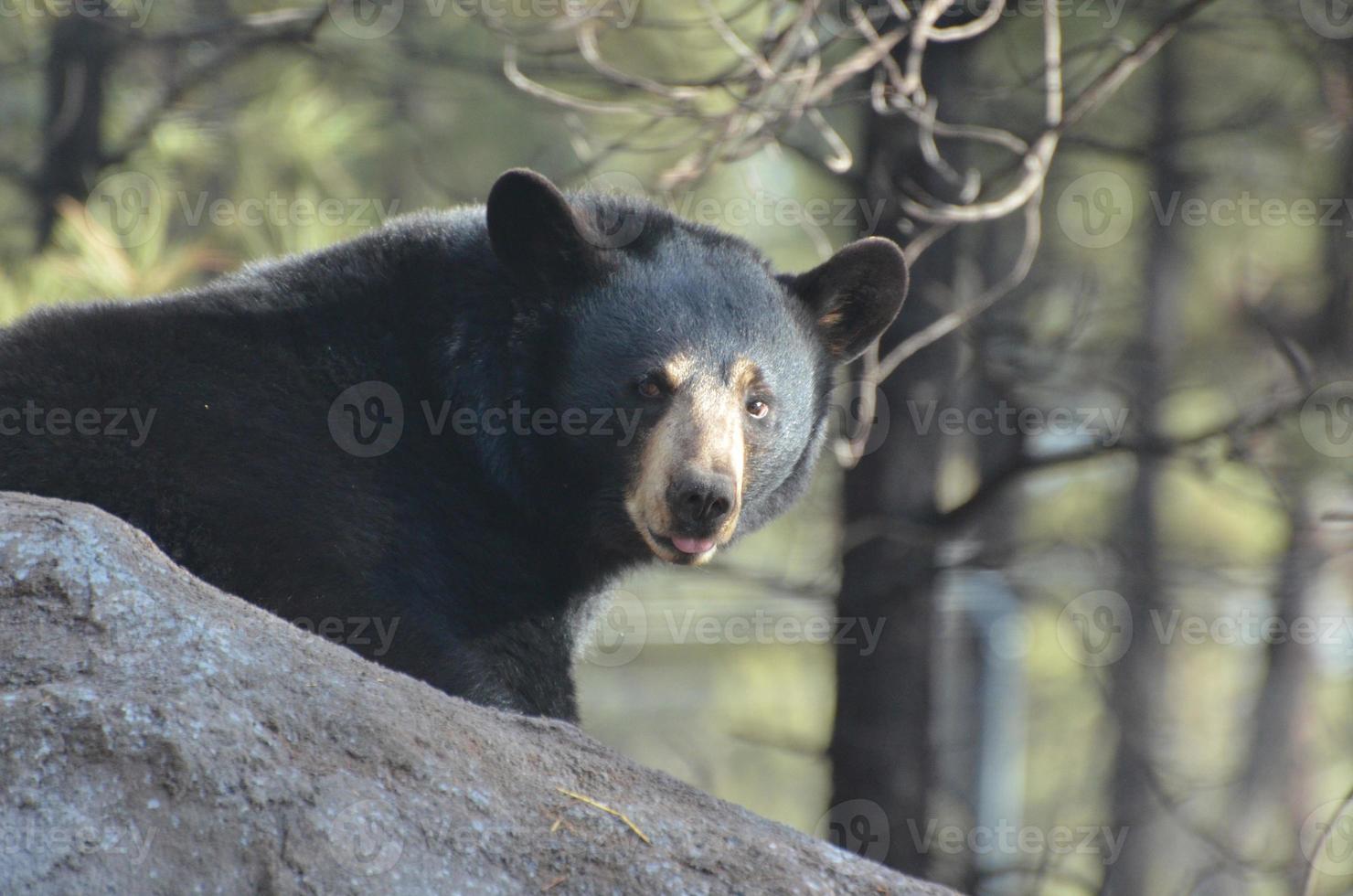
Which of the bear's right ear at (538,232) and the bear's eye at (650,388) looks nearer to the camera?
the bear's right ear at (538,232)

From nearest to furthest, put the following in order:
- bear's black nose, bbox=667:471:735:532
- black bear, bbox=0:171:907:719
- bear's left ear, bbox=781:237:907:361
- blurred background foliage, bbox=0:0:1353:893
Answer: black bear, bbox=0:171:907:719, bear's black nose, bbox=667:471:735:532, bear's left ear, bbox=781:237:907:361, blurred background foliage, bbox=0:0:1353:893

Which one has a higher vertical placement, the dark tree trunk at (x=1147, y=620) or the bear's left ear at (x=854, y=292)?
the bear's left ear at (x=854, y=292)

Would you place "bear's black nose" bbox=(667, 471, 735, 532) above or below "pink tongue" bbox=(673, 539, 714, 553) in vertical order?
above

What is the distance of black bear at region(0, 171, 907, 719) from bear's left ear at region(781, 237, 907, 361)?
0.06 feet

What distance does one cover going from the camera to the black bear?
3.55m

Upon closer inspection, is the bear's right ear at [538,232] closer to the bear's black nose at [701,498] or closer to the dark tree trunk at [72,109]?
the bear's black nose at [701,498]

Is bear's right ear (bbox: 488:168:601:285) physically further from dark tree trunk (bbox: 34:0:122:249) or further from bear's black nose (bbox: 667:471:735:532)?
dark tree trunk (bbox: 34:0:122:249)

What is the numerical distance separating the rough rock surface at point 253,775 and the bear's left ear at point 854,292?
2.27 m

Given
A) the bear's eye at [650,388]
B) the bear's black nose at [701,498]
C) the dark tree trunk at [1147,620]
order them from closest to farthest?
the bear's black nose at [701,498] → the bear's eye at [650,388] → the dark tree trunk at [1147,620]

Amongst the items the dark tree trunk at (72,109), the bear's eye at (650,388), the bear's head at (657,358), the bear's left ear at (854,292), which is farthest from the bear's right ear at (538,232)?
the dark tree trunk at (72,109)

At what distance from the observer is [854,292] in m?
4.88

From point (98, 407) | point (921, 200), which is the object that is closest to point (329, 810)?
point (98, 407)

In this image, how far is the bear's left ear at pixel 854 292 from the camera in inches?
186

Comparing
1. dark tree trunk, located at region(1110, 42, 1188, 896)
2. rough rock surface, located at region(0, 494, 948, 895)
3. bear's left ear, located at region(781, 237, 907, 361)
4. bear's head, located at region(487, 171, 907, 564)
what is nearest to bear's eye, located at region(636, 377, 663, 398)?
bear's head, located at region(487, 171, 907, 564)
